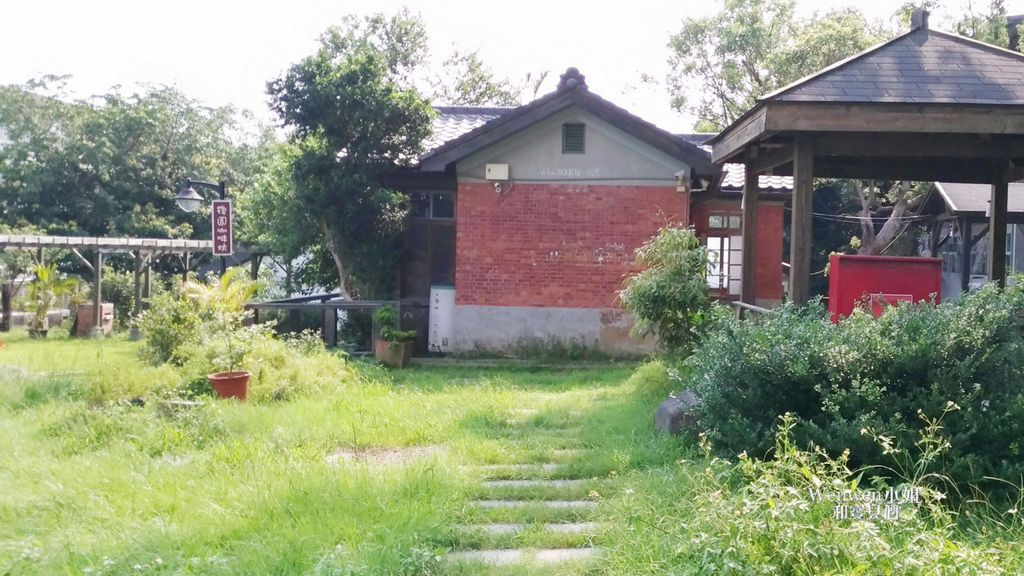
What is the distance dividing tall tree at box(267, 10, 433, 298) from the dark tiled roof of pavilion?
27.5 feet

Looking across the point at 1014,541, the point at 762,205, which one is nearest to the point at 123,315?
the point at 762,205

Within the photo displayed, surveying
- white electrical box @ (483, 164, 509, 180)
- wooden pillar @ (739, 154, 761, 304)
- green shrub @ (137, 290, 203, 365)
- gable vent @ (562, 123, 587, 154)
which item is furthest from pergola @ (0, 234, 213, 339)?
wooden pillar @ (739, 154, 761, 304)

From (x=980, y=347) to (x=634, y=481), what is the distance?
2.30 meters

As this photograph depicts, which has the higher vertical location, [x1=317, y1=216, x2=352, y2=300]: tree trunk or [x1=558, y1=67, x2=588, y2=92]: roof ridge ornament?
[x1=558, y1=67, x2=588, y2=92]: roof ridge ornament

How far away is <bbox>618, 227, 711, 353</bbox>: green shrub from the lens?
→ 1082 cm

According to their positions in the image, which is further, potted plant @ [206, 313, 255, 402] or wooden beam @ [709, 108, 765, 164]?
potted plant @ [206, 313, 255, 402]

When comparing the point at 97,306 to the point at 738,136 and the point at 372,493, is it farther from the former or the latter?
the point at 372,493

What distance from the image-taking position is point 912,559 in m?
3.48

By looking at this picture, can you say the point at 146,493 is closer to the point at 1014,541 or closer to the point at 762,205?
the point at 1014,541

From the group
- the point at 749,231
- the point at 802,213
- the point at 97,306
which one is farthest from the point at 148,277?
the point at 802,213

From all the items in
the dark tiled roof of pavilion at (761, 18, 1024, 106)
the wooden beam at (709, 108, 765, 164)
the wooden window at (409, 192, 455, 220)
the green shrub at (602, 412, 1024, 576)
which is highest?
the dark tiled roof of pavilion at (761, 18, 1024, 106)

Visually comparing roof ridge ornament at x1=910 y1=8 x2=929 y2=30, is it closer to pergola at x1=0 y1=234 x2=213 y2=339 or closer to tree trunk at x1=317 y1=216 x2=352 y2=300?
tree trunk at x1=317 y1=216 x2=352 y2=300

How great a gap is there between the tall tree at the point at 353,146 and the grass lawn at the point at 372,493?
5.72m

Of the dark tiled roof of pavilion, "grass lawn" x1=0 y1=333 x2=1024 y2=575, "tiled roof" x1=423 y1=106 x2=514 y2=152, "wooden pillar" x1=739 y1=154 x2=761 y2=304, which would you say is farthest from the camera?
"tiled roof" x1=423 y1=106 x2=514 y2=152
